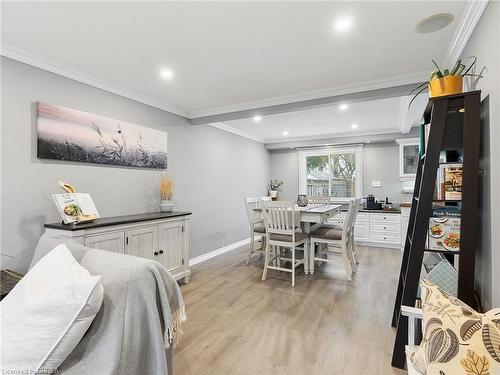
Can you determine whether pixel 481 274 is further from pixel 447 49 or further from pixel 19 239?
pixel 19 239

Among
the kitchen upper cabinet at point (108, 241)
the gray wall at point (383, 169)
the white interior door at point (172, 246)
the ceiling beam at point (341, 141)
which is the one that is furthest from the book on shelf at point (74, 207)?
the gray wall at point (383, 169)

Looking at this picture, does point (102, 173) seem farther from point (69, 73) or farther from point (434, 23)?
point (434, 23)

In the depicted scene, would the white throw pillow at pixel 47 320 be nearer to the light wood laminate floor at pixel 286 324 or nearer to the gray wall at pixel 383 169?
the light wood laminate floor at pixel 286 324

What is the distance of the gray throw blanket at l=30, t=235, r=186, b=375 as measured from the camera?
1.10m

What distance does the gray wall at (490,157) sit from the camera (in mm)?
1450

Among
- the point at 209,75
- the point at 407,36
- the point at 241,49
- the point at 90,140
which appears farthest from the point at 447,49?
the point at 90,140

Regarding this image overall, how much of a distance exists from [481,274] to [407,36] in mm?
1821

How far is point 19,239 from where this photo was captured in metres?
2.35

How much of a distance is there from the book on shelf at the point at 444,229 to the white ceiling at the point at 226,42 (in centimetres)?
137

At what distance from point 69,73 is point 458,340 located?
3545 millimetres

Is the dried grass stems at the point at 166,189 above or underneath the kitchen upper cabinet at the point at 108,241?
above

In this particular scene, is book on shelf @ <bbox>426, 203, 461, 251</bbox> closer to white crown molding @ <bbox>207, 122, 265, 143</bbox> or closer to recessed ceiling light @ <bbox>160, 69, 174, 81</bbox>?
recessed ceiling light @ <bbox>160, 69, 174, 81</bbox>

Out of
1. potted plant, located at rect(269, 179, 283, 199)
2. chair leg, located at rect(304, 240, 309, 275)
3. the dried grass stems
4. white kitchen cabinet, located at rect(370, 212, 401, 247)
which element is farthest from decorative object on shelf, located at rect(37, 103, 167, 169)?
white kitchen cabinet, located at rect(370, 212, 401, 247)

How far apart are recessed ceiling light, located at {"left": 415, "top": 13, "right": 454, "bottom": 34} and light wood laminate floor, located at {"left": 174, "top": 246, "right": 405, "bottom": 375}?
8.08 feet
